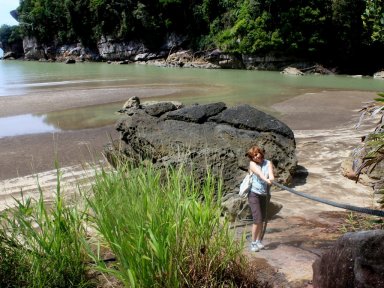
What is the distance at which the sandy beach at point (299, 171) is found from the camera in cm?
405

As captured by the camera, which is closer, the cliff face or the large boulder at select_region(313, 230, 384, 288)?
the large boulder at select_region(313, 230, 384, 288)

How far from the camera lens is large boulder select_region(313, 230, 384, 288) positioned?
2.40 meters

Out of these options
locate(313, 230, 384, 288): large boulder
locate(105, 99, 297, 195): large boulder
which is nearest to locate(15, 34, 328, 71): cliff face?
locate(105, 99, 297, 195): large boulder

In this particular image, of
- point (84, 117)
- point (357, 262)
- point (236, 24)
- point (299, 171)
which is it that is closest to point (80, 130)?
point (84, 117)

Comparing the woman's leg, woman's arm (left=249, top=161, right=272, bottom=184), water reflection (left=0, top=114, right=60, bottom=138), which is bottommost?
water reflection (left=0, top=114, right=60, bottom=138)

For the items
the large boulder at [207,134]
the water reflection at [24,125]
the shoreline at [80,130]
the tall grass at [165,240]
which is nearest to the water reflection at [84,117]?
the water reflection at [24,125]

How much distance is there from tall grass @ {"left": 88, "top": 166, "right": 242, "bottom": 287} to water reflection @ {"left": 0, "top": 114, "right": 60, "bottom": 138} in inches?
425

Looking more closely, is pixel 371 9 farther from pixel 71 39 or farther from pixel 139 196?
pixel 71 39

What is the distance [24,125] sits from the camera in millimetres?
14211

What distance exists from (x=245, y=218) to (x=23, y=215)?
8.98ft

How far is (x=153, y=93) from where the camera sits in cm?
2250

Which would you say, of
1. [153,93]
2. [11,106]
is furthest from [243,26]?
[11,106]

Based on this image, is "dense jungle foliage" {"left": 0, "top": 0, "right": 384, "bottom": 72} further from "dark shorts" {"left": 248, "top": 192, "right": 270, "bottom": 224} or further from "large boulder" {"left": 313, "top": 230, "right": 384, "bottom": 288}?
"large boulder" {"left": 313, "top": 230, "right": 384, "bottom": 288}

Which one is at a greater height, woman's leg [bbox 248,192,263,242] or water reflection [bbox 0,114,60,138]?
woman's leg [bbox 248,192,263,242]
